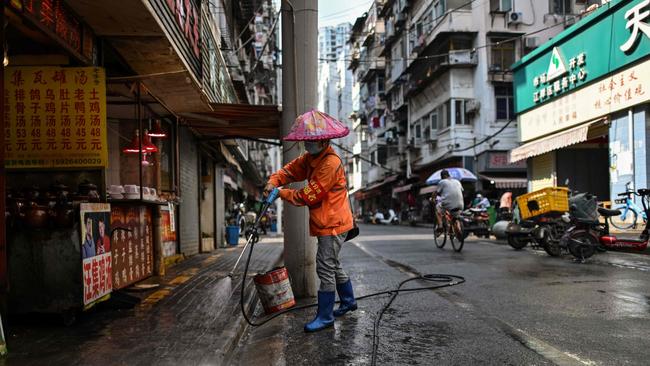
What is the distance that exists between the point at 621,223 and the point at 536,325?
13.1 metres

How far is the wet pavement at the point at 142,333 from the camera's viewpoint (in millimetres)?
3959

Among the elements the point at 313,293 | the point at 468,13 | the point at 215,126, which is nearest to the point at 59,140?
the point at 313,293

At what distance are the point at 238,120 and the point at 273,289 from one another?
635cm

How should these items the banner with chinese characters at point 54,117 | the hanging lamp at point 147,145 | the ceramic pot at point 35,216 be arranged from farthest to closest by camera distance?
the hanging lamp at point 147,145, the banner with chinese characters at point 54,117, the ceramic pot at point 35,216

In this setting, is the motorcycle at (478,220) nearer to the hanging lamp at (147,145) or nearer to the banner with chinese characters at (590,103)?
the banner with chinese characters at (590,103)

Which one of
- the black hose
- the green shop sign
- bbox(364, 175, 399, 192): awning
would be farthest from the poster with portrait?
bbox(364, 175, 399, 192): awning

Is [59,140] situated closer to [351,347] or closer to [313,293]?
[313,293]

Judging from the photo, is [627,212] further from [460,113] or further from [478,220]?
[460,113]

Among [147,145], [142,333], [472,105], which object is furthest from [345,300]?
[472,105]

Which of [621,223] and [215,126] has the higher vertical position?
[215,126]

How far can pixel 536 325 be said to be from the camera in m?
4.68

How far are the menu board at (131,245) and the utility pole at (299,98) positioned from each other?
2.10 m

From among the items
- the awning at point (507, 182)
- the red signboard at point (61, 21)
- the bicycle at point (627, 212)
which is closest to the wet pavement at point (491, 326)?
the red signboard at point (61, 21)

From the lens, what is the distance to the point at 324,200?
476 cm
